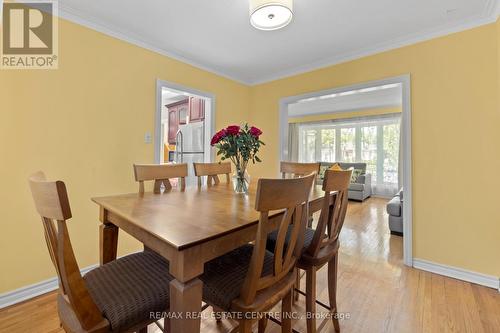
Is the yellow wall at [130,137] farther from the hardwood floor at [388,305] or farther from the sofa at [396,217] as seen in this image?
the sofa at [396,217]

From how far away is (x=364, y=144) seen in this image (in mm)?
6402

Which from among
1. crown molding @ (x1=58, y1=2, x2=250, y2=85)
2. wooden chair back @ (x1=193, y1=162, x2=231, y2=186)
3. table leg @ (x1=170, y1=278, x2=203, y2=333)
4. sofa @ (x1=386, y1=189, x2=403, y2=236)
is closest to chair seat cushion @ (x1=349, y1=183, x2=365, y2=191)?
sofa @ (x1=386, y1=189, x2=403, y2=236)

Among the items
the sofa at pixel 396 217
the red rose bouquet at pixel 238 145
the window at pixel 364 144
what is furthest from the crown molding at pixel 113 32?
the window at pixel 364 144

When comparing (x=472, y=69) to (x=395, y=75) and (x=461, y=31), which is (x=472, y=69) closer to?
(x=461, y=31)

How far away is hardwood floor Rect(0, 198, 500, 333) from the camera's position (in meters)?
1.50

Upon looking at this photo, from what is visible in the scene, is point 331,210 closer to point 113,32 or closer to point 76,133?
point 76,133

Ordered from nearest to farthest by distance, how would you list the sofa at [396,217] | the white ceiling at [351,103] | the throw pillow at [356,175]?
the sofa at [396,217] → the white ceiling at [351,103] → the throw pillow at [356,175]

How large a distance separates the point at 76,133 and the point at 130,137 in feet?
1.53

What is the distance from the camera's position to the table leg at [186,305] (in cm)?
75

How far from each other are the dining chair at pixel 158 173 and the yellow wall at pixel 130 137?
2.72 ft

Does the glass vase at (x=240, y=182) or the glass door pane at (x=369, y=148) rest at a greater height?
the glass door pane at (x=369, y=148)

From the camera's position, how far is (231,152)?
1575mm

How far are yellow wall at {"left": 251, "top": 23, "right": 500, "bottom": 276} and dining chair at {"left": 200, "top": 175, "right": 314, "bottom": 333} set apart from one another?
192 cm

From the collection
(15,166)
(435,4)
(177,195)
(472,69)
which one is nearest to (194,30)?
(177,195)
